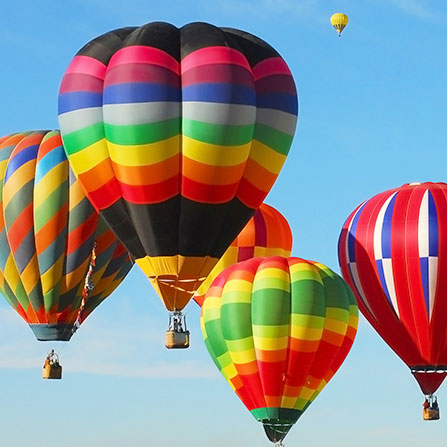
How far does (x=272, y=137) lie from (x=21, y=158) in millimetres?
6261

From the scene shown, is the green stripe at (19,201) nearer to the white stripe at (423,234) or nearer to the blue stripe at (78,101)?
the blue stripe at (78,101)

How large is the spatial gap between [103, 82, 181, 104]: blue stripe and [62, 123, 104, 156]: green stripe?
66 cm

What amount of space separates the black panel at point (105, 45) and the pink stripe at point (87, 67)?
0.08 m

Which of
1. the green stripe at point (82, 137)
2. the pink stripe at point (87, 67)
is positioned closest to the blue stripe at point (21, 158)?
the green stripe at point (82, 137)

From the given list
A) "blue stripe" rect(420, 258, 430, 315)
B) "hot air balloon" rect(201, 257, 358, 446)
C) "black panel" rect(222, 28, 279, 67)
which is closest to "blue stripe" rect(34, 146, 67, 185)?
"hot air balloon" rect(201, 257, 358, 446)

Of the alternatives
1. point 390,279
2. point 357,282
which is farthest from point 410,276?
point 357,282

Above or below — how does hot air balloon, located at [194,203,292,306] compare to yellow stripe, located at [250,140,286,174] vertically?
above

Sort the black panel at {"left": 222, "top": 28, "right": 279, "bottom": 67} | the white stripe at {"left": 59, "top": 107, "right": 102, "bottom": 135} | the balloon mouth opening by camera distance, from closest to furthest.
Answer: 1. the white stripe at {"left": 59, "top": 107, "right": 102, "bottom": 135}
2. the black panel at {"left": 222, "top": 28, "right": 279, "bottom": 67}
3. the balloon mouth opening

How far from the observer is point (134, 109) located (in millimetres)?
29625

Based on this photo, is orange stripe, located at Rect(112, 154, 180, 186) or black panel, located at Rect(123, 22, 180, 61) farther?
black panel, located at Rect(123, 22, 180, 61)

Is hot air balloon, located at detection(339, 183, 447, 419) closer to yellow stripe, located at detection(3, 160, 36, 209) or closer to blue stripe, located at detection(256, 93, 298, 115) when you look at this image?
blue stripe, located at detection(256, 93, 298, 115)

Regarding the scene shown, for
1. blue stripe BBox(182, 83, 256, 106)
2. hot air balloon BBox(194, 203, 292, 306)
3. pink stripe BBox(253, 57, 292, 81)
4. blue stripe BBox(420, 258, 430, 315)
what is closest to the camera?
blue stripe BBox(182, 83, 256, 106)

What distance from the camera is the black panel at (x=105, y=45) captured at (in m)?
30.5

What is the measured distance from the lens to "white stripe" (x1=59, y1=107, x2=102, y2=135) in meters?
30.1
